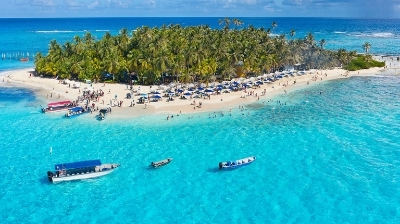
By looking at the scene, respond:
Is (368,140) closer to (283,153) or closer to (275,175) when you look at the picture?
(283,153)

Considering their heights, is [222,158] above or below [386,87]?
below

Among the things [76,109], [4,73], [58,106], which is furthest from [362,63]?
[4,73]

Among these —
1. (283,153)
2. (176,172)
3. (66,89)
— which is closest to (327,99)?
(283,153)

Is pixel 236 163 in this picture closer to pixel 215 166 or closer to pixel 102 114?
pixel 215 166

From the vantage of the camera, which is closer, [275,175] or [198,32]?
[275,175]

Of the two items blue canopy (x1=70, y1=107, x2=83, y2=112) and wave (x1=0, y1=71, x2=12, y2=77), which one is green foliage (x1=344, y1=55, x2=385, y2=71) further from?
wave (x1=0, y1=71, x2=12, y2=77)

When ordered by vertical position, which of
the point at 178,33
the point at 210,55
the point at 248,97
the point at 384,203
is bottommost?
the point at 384,203
